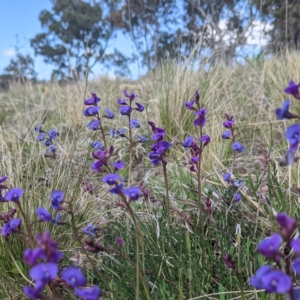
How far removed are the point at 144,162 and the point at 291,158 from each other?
7.44ft

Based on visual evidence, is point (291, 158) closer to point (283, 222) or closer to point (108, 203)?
point (283, 222)

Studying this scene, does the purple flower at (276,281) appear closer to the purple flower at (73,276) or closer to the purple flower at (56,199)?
the purple flower at (73,276)

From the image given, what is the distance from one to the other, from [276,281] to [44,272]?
308 mm

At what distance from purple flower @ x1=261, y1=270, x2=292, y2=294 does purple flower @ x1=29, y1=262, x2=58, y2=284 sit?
28cm

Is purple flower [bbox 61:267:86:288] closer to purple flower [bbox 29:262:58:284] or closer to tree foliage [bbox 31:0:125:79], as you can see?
purple flower [bbox 29:262:58:284]

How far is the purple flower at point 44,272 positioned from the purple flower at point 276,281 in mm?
280

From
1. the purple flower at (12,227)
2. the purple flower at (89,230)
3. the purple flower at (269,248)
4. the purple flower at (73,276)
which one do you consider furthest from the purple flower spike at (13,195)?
the purple flower at (269,248)

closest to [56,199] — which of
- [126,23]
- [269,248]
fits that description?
[269,248]

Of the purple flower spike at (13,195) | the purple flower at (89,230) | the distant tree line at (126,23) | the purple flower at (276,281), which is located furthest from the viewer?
the distant tree line at (126,23)

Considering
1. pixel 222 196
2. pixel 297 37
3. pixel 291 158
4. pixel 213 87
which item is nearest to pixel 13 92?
pixel 213 87

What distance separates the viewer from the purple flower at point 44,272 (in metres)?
0.49

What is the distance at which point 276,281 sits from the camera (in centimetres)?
47

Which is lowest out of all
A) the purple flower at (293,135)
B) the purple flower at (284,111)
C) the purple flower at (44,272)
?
the purple flower at (44,272)

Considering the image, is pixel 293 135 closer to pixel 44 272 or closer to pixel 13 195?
pixel 44 272
